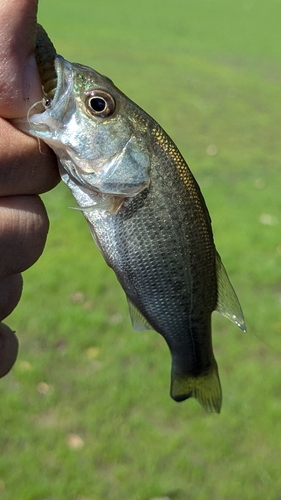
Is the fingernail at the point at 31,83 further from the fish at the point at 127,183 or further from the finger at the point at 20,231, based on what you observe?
the finger at the point at 20,231

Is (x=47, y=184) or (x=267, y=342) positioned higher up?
(x=47, y=184)

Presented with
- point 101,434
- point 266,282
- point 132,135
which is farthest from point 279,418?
point 132,135

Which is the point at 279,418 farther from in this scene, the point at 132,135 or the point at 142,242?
the point at 132,135

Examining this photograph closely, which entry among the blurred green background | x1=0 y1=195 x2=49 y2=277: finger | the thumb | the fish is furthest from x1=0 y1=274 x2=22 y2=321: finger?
the blurred green background

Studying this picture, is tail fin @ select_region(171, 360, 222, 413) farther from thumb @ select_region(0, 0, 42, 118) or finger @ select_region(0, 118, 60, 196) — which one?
thumb @ select_region(0, 0, 42, 118)

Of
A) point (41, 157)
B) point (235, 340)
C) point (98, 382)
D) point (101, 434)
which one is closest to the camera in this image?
point (41, 157)

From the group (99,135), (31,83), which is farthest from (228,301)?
(31,83)

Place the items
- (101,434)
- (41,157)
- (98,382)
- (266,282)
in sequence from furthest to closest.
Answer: (266,282) → (98,382) → (101,434) → (41,157)
